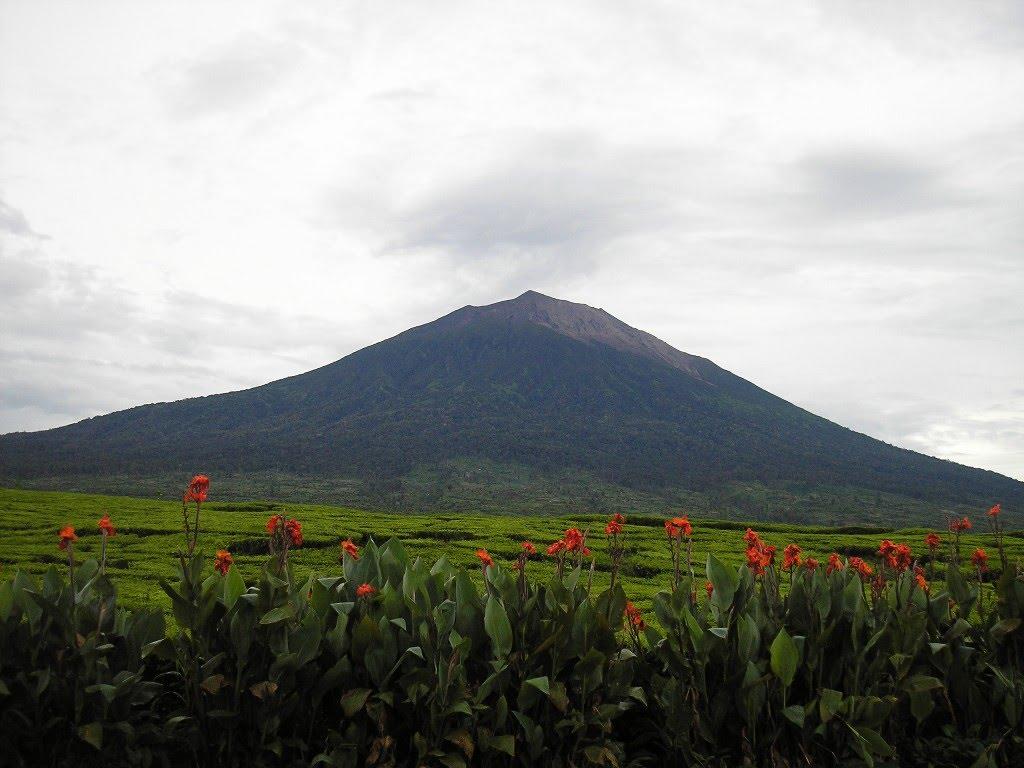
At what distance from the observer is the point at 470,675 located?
4.47m

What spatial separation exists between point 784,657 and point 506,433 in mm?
136037

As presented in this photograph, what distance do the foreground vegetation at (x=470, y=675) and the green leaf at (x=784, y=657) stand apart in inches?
0.6

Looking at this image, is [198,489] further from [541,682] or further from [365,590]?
[541,682]

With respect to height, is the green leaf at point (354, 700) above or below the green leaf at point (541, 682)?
below

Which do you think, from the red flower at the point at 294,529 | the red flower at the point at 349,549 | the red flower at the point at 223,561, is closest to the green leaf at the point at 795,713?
the red flower at the point at 349,549

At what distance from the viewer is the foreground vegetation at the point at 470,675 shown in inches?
165

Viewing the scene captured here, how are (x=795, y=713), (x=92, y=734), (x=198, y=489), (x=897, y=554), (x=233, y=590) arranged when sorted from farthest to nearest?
(x=897, y=554), (x=198, y=489), (x=233, y=590), (x=795, y=713), (x=92, y=734)

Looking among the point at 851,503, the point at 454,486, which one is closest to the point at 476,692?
the point at 454,486

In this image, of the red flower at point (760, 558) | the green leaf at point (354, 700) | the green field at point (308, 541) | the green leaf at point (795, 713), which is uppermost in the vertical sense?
the red flower at point (760, 558)

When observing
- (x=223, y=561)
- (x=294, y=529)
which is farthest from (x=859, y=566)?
(x=223, y=561)

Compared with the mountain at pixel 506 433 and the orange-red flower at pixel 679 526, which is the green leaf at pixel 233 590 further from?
the mountain at pixel 506 433

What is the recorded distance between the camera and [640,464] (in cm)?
12738

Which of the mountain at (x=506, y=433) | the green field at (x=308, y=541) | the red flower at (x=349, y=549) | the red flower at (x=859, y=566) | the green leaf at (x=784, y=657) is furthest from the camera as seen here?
the mountain at (x=506, y=433)

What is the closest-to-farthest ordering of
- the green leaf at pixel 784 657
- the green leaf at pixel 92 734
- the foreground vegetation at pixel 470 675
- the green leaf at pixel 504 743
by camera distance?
the green leaf at pixel 92 734
the green leaf at pixel 504 743
the foreground vegetation at pixel 470 675
the green leaf at pixel 784 657
